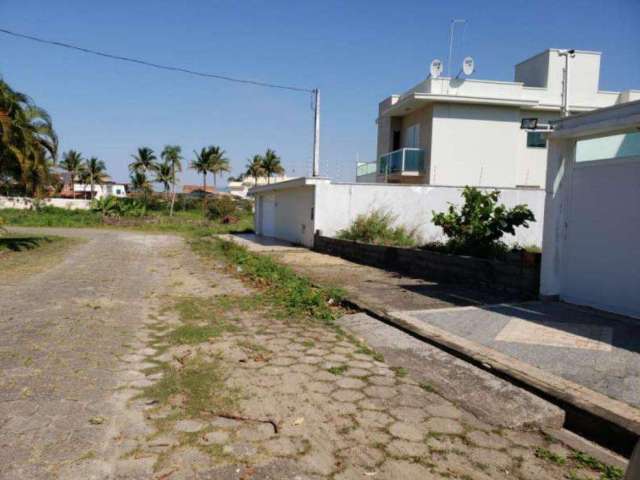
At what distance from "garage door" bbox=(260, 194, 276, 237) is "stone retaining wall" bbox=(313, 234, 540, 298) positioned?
11616 millimetres

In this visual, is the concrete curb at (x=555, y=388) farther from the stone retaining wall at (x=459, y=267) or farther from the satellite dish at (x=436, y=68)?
the satellite dish at (x=436, y=68)

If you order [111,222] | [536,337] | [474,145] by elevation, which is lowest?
[111,222]

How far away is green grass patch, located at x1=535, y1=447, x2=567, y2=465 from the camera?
3074 millimetres

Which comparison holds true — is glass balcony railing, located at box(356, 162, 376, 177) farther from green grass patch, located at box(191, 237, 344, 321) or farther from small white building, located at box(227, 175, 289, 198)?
small white building, located at box(227, 175, 289, 198)

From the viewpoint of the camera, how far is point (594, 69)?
25.2 meters

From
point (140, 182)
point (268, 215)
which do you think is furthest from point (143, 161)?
point (268, 215)

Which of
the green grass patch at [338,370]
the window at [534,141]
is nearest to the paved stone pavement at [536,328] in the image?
the green grass patch at [338,370]

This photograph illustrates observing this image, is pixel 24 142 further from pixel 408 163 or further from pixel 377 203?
pixel 408 163

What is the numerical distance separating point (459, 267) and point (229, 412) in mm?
7034

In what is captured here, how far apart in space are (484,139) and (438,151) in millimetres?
2610

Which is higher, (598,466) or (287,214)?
(287,214)

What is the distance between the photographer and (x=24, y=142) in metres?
Answer: 14.6

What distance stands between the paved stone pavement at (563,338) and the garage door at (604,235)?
309 millimetres

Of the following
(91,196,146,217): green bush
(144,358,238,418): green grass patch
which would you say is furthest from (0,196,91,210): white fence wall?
(144,358,238,418): green grass patch
